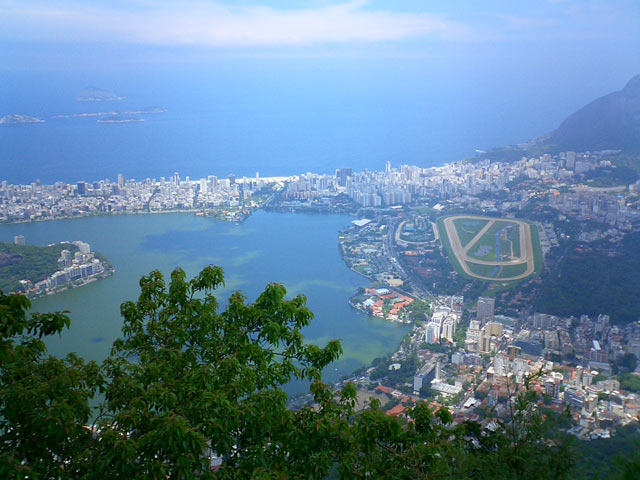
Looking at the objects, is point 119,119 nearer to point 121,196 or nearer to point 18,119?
point 18,119

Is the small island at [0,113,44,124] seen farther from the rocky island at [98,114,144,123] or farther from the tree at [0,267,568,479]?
the tree at [0,267,568,479]

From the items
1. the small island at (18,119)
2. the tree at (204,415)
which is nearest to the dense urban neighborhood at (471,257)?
the tree at (204,415)

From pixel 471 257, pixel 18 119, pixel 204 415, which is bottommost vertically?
pixel 471 257

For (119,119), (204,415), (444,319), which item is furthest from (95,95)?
(204,415)

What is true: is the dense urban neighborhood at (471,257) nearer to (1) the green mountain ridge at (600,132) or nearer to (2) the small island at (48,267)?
(2) the small island at (48,267)

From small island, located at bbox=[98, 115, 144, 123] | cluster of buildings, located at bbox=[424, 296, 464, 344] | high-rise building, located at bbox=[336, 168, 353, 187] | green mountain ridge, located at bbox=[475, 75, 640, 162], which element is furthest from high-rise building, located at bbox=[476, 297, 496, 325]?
small island, located at bbox=[98, 115, 144, 123]

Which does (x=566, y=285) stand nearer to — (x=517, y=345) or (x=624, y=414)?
(x=517, y=345)
